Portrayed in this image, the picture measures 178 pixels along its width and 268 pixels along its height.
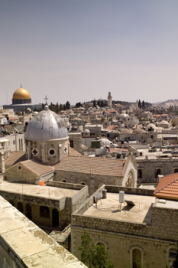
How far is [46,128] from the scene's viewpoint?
23547 mm

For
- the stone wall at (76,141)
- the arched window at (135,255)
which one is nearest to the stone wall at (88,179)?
the stone wall at (76,141)

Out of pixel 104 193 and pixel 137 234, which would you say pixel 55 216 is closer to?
pixel 104 193

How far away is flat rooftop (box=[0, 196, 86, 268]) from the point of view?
3.01 metres

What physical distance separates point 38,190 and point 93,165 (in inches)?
204

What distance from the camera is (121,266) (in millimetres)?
11391

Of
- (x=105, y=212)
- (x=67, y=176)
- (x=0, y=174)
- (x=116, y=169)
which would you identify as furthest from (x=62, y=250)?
(x=0, y=174)

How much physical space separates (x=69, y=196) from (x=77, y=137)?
13171 millimetres

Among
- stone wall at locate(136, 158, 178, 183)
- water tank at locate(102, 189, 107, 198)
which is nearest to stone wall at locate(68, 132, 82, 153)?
stone wall at locate(136, 158, 178, 183)

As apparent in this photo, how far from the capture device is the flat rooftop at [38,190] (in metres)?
18.3

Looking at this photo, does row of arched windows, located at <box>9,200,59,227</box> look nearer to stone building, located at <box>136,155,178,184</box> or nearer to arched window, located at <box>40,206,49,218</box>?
arched window, located at <box>40,206,49,218</box>

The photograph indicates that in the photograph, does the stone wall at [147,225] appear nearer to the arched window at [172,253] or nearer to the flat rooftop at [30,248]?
the arched window at [172,253]

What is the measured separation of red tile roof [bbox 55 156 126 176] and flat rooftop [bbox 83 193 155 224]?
14.0ft

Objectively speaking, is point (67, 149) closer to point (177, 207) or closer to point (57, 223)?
point (57, 223)

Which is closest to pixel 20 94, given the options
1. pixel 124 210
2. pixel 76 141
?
pixel 76 141
